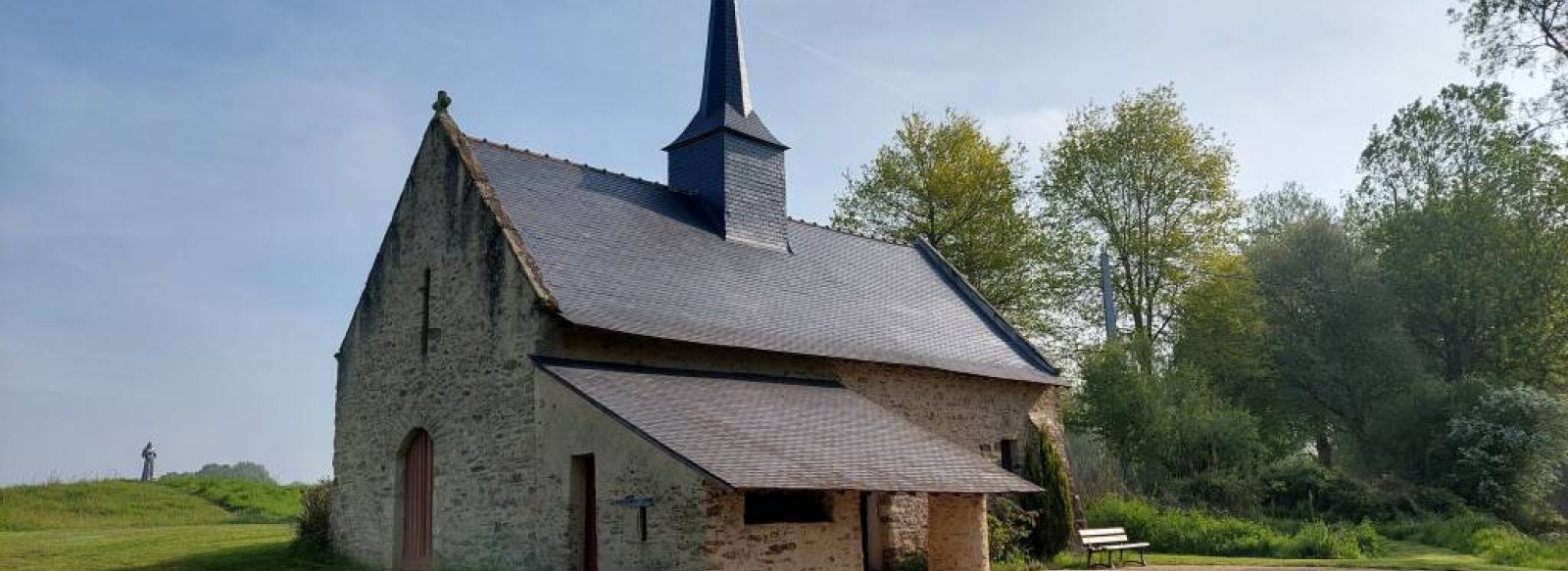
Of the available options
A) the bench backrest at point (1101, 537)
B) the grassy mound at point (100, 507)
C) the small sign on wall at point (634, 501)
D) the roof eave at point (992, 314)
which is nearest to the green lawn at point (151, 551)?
the grassy mound at point (100, 507)

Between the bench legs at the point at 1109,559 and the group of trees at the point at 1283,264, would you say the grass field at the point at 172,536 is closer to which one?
the bench legs at the point at 1109,559

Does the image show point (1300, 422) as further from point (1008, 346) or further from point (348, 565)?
point (348, 565)

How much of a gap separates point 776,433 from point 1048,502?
7102mm

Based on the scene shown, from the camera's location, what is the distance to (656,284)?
15.0m

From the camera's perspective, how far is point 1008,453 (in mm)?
18797

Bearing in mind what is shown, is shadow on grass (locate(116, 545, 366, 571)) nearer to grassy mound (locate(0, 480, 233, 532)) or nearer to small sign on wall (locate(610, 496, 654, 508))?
small sign on wall (locate(610, 496, 654, 508))

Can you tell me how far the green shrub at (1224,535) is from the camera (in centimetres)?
1809

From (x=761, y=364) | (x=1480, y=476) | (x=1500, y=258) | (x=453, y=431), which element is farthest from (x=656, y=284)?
(x=1500, y=258)

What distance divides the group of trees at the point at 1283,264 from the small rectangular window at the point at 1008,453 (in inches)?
316

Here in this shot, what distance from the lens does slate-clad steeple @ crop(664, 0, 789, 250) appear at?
60.7ft

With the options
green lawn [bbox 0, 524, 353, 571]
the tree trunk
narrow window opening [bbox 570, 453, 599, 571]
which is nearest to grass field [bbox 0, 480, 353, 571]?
green lawn [bbox 0, 524, 353, 571]

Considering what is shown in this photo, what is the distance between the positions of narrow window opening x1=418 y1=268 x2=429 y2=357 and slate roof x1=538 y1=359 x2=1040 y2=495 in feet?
10.5

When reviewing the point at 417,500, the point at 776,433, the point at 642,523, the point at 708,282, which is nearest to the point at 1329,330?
the point at 708,282

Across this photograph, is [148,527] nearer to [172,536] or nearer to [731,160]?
[172,536]
